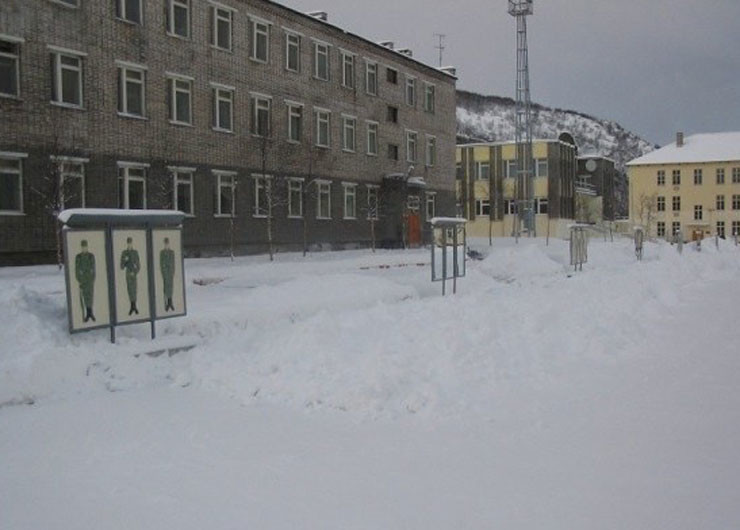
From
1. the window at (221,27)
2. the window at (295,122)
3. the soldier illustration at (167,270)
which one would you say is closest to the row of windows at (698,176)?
the window at (295,122)

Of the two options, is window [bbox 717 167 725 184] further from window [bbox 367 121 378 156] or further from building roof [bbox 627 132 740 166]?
window [bbox 367 121 378 156]

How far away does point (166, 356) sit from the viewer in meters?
10.2

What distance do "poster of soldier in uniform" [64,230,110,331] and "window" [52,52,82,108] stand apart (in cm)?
1581

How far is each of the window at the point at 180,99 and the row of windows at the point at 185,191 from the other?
6.34 feet

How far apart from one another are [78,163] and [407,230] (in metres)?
22.3

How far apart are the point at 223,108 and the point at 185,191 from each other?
13.5ft

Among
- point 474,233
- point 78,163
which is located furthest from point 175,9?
point 474,233

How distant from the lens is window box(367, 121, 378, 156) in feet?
135

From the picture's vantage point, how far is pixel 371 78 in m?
41.4

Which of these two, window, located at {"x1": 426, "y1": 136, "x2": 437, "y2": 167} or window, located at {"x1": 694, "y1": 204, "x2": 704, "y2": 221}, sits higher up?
window, located at {"x1": 426, "y1": 136, "x2": 437, "y2": 167}

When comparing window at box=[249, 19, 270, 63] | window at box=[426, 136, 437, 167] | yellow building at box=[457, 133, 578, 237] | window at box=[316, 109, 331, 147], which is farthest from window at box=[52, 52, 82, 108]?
yellow building at box=[457, 133, 578, 237]

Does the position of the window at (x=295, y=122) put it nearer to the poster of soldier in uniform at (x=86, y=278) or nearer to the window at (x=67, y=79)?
the window at (x=67, y=79)

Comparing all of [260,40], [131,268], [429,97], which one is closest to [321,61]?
[260,40]

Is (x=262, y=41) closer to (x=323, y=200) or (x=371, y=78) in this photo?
(x=323, y=200)
